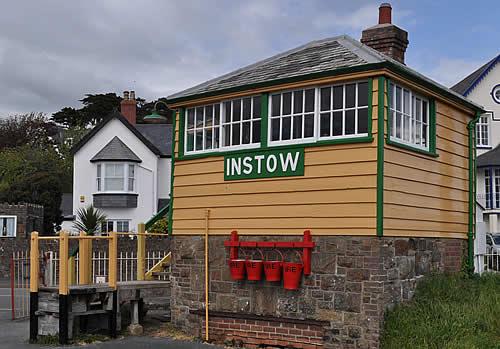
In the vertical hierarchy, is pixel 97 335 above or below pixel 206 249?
below

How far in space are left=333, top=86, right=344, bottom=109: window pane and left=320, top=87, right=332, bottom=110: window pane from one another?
0.10 m

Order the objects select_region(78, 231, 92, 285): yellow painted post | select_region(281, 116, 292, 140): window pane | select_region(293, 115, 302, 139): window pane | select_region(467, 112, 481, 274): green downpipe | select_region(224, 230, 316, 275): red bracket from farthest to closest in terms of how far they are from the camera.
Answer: select_region(467, 112, 481, 274): green downpipe < select_region(78, 231, 92, 285): yellow painted post < select_region(281, 116, 292, 140): window pane < select_region(293, 115, 302, 139): window pane < select_region(224, 230, 316, 275): red bracket

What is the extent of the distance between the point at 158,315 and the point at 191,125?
14.9ft

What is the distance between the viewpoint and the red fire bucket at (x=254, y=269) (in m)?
12.0

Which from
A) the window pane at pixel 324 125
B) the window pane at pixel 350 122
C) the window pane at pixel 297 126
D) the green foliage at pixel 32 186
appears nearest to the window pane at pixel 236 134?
the window pane at pixel 297 126

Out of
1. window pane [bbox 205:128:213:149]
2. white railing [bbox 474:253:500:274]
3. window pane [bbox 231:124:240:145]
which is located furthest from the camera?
white railing [bbox 474:253:500:274]

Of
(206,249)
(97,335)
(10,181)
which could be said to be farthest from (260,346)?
(10,181)

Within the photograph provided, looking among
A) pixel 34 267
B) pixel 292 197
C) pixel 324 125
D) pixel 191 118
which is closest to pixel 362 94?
pixel 324 125

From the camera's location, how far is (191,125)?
1379cm

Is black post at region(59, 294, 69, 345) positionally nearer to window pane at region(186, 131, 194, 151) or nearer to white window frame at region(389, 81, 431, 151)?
window pane at region(186, 131, 194, 151)

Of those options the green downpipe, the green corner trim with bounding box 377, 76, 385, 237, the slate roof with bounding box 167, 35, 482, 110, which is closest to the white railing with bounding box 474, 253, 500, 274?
the green downpipe

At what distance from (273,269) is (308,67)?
11.5 ft

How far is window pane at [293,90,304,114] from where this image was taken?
39.3ft

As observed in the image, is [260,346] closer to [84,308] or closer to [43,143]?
[84,308]
